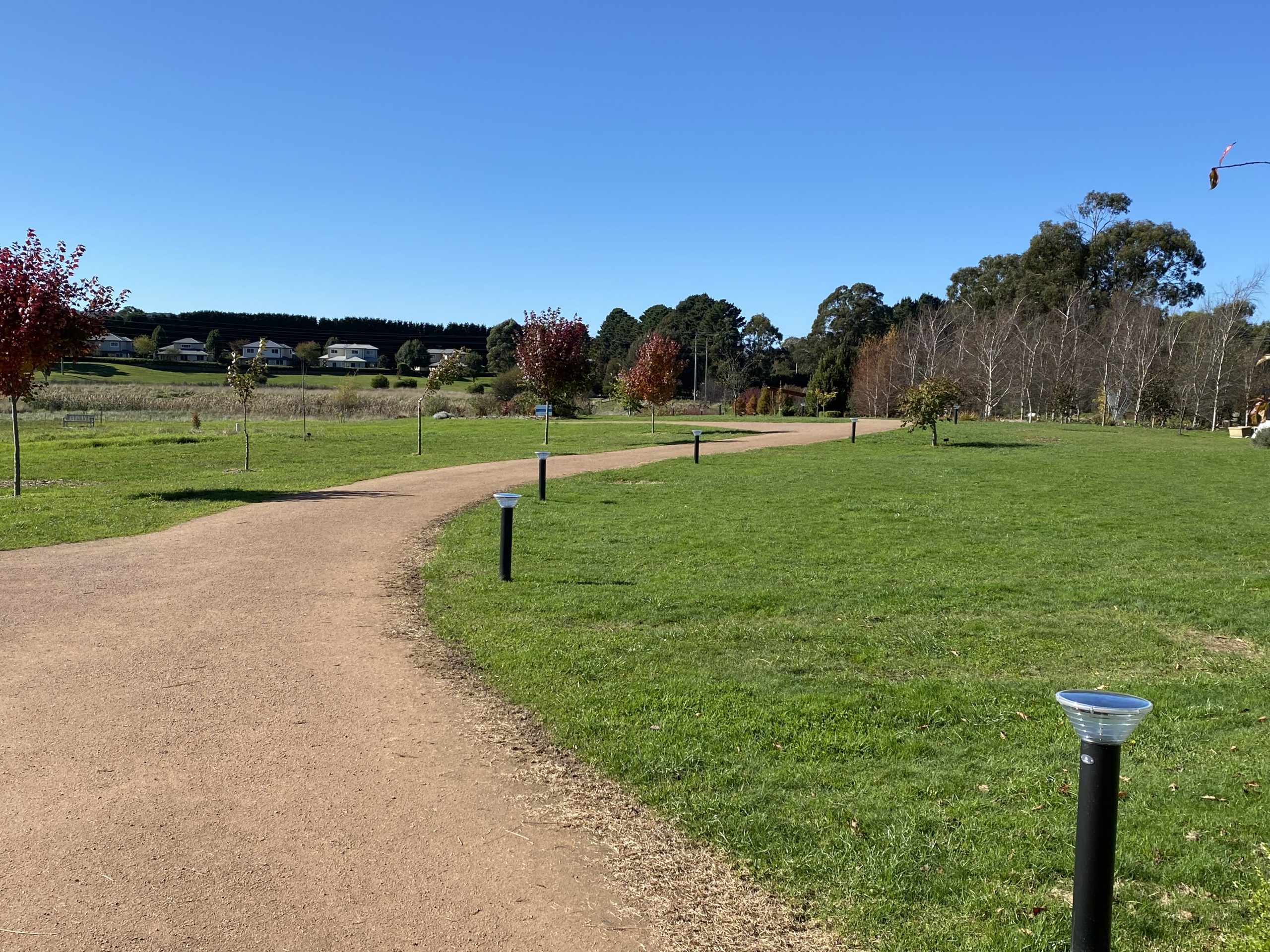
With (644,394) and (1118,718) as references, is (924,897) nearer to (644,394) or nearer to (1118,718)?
(1118,718)

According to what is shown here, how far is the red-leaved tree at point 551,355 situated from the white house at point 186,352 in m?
92.9

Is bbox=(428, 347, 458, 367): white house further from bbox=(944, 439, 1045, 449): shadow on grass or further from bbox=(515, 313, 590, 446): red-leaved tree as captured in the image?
bbox=(944, 439, 1045, 449): shadow on grass

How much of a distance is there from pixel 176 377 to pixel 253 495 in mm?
85012

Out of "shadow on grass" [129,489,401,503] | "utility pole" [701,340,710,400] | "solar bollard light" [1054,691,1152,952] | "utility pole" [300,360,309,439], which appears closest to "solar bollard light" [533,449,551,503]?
"shadow on grass" [129,489,401,503]

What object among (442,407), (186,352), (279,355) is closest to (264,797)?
(442,407)

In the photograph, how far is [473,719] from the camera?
574 cm

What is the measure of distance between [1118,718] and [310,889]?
3.09 m

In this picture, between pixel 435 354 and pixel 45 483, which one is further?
pixel 435 354

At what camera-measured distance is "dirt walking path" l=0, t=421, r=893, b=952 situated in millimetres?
3434

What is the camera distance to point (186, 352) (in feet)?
384

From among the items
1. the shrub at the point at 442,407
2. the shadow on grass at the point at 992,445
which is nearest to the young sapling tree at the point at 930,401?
the shadow on grass at the point at 992,445

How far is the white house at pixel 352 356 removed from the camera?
11762 centimetres

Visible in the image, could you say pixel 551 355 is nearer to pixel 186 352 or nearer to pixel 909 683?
pixel 909 683

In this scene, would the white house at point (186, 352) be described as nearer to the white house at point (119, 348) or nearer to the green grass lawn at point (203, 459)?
the white house at point (119, 348)
